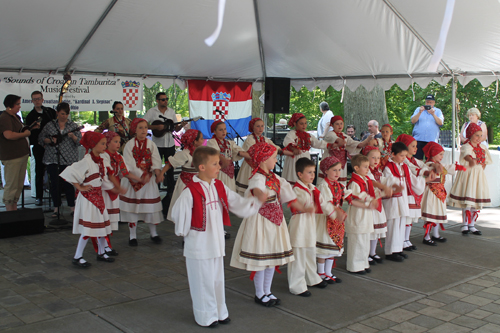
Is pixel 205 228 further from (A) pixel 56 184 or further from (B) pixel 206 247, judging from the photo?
(A) pixel 56 184

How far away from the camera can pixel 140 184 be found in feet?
19.6

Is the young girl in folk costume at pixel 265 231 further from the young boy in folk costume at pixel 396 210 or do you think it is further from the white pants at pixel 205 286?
the young boy in folk costume at pixel 396 210

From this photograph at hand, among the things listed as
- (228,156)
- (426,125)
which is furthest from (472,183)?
(228,156)

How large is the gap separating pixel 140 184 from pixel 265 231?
2582mm

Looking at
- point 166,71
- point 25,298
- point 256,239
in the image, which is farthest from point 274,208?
point 166,71

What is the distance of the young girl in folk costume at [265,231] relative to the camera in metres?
3.90

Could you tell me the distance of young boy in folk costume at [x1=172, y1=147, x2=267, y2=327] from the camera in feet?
11.4

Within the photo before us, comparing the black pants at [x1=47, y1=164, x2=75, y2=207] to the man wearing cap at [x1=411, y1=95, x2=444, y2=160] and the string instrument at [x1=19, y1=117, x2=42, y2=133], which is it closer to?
the string instrument at [x1=19, y1=117, x2=42, y2=133]

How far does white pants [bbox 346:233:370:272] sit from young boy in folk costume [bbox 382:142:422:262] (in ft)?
2.21

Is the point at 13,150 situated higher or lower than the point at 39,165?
higher

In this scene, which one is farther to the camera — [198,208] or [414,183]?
[414,183]

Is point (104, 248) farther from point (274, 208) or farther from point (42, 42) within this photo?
point (42, 42)

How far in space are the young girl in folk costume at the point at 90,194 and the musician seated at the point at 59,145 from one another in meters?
1.94

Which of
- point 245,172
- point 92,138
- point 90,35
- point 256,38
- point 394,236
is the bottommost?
point 394,236
